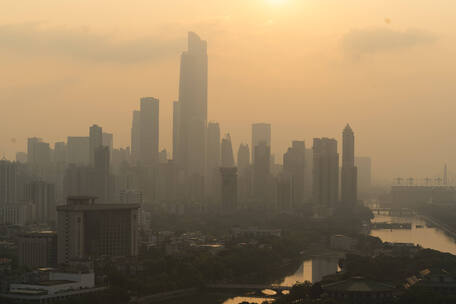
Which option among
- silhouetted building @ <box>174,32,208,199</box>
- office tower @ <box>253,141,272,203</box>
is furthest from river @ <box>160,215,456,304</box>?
silhouetted building @ <box>174,32,208,199</box>

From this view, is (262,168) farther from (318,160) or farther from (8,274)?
(8,274)

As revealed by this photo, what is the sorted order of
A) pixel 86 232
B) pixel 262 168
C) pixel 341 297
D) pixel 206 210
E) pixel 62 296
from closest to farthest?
pixel 341 297, pixel 62 296, pixel 86 232, pixel 206 210, pixel 262 168

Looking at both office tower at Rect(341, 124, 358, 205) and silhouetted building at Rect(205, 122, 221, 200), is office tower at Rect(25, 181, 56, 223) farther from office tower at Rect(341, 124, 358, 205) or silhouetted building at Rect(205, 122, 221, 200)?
silhouetted building at Rect(205, 122, 221, 200)

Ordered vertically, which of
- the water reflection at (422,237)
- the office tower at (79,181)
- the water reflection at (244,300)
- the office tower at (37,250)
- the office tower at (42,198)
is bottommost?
the water reflection at (244,300)

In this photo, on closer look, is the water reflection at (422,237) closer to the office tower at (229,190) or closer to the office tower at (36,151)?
the office tower at (229,190)

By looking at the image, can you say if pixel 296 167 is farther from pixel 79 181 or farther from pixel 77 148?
pixel 79 181

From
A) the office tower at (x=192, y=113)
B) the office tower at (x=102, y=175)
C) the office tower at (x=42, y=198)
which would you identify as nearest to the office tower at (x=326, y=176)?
the office tower at (x=192, y=113)

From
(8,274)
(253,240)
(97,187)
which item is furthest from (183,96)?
(8,274)
